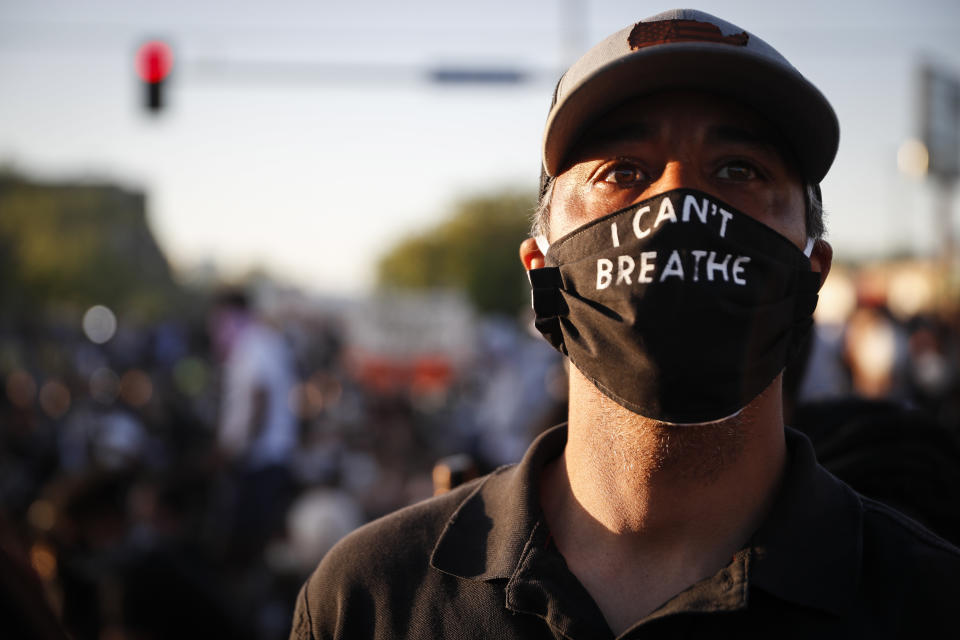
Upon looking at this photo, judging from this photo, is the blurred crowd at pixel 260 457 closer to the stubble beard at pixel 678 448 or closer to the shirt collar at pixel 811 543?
the shirt collar at pixel 811 543

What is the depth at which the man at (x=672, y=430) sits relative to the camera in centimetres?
166

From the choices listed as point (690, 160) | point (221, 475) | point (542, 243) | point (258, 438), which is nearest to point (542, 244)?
point (542, 243)

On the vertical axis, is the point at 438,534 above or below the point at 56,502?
above

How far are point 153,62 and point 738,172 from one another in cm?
1104

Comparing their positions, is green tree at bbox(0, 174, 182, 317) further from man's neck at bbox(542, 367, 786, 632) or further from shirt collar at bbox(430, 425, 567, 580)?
man's neck at bbox(542, 367, 786, 632)

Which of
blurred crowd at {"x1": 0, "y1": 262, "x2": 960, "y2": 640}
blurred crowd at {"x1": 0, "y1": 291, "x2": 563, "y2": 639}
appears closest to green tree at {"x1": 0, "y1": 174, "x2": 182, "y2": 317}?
blurred crowd at {"x1": 0, "y1": 262, "x2": 960, "y2": 640}

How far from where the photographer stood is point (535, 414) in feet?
27.0

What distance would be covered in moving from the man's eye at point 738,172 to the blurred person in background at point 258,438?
19.6 feet

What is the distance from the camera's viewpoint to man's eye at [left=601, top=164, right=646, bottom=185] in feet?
6.38

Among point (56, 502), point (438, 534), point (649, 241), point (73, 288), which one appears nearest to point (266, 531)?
point (56, 502)

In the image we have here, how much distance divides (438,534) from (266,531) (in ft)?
18.9

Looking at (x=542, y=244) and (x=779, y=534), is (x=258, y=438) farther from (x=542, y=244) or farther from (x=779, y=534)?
(x=779, y=534)

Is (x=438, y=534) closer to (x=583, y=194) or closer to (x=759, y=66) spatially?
(x=583, y=194)

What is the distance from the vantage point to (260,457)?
288 inches
